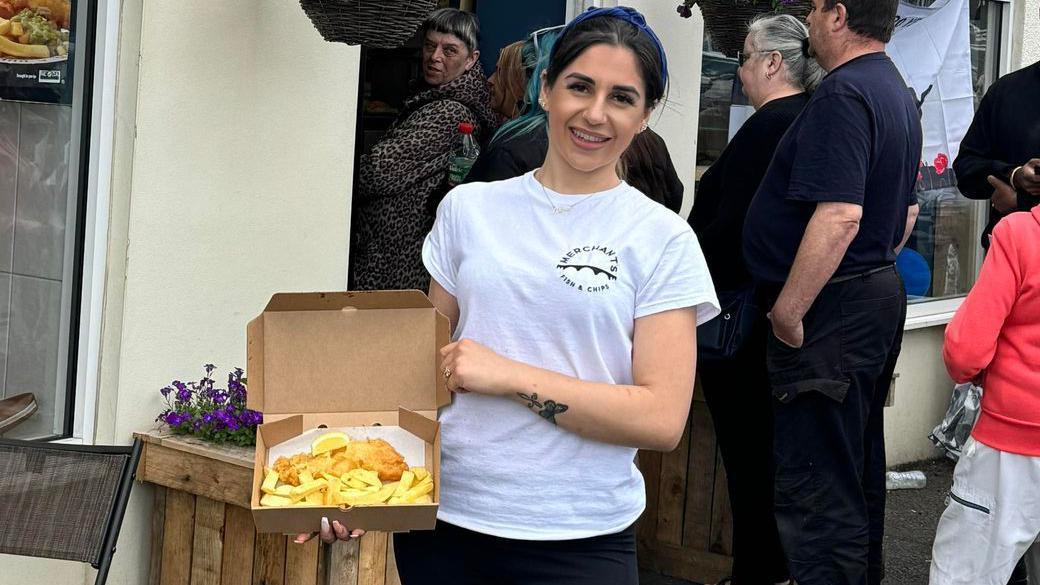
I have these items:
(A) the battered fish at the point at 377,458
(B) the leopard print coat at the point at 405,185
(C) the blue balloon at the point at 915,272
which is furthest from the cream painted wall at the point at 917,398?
(A) the battered fish at the point at 377,458

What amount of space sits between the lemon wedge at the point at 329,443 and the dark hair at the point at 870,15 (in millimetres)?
2375

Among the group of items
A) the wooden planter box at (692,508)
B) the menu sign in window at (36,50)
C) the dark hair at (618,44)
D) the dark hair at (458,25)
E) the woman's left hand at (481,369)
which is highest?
the dark hair at (458,25)

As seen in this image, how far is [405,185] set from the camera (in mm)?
4766

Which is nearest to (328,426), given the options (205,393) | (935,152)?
(205,393)

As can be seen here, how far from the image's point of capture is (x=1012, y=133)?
5023 mm

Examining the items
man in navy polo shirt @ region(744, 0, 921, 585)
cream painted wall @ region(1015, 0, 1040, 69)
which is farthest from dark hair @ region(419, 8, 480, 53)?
cream painted wall @ region(1015, 0, 1040, 69)

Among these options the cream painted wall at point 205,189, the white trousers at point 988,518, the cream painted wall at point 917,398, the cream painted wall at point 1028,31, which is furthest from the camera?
the cream painted wall at point 1028,31

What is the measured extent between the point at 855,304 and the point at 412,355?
6.68 ft

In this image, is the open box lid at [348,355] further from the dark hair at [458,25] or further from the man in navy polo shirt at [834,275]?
the dark hair at [458,25]

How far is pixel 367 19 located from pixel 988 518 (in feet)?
7.42

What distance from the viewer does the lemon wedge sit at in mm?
2297

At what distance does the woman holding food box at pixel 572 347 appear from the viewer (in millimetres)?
2168

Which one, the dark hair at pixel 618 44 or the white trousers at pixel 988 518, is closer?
the dark hair at pixel 618 44

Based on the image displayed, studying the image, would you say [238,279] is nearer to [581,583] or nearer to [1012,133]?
Answer: [581,583]
